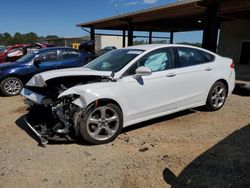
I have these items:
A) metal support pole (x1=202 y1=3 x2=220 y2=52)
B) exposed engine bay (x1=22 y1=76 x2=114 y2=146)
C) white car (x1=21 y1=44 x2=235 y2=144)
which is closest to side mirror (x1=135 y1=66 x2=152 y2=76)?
white car (x1=21 y1=44 x2=235 y2=144)

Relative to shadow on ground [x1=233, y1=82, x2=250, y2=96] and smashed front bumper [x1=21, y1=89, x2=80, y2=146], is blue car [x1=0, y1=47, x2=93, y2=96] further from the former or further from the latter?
shadow on ground [x1=233, y1=82, x2=250, y2=96]

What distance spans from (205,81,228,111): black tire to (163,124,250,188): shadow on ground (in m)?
1.73

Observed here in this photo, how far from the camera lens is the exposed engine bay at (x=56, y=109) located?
4.25 meters

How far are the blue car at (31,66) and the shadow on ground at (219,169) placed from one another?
6.04 meters

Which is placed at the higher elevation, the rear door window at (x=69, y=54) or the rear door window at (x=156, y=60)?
the rear door window at (x=156, y=60)

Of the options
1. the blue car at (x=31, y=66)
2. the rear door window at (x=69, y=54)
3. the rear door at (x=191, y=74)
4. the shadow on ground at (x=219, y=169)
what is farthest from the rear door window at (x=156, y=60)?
the rear door window at (x=69, y=54)

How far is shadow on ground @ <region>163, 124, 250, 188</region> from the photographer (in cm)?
322

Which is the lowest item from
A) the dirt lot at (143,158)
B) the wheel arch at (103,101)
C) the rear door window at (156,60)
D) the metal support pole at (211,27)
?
the dirt lot at (143,158)

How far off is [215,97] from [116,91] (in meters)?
2.78

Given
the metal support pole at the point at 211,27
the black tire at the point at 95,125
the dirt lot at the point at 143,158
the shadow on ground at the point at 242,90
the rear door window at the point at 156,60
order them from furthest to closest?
1. the metal support pole at the point at 211,27
2. the shadow on ground at the point at 242,90
3. the rear door window at the point at 156,60
4. the black tire at the point at 95,125
5. the dirt lot at the point at 143,158

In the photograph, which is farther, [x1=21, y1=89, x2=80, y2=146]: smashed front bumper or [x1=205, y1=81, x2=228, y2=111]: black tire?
[x1=205, y1=81, x2=228, y2=111]: black tire

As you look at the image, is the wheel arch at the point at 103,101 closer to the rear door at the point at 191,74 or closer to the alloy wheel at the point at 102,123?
the alloy wheel at the point at 102,123

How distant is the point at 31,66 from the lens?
27.9ft

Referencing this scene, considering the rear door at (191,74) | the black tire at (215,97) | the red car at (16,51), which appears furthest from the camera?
the red car at (16,51)
